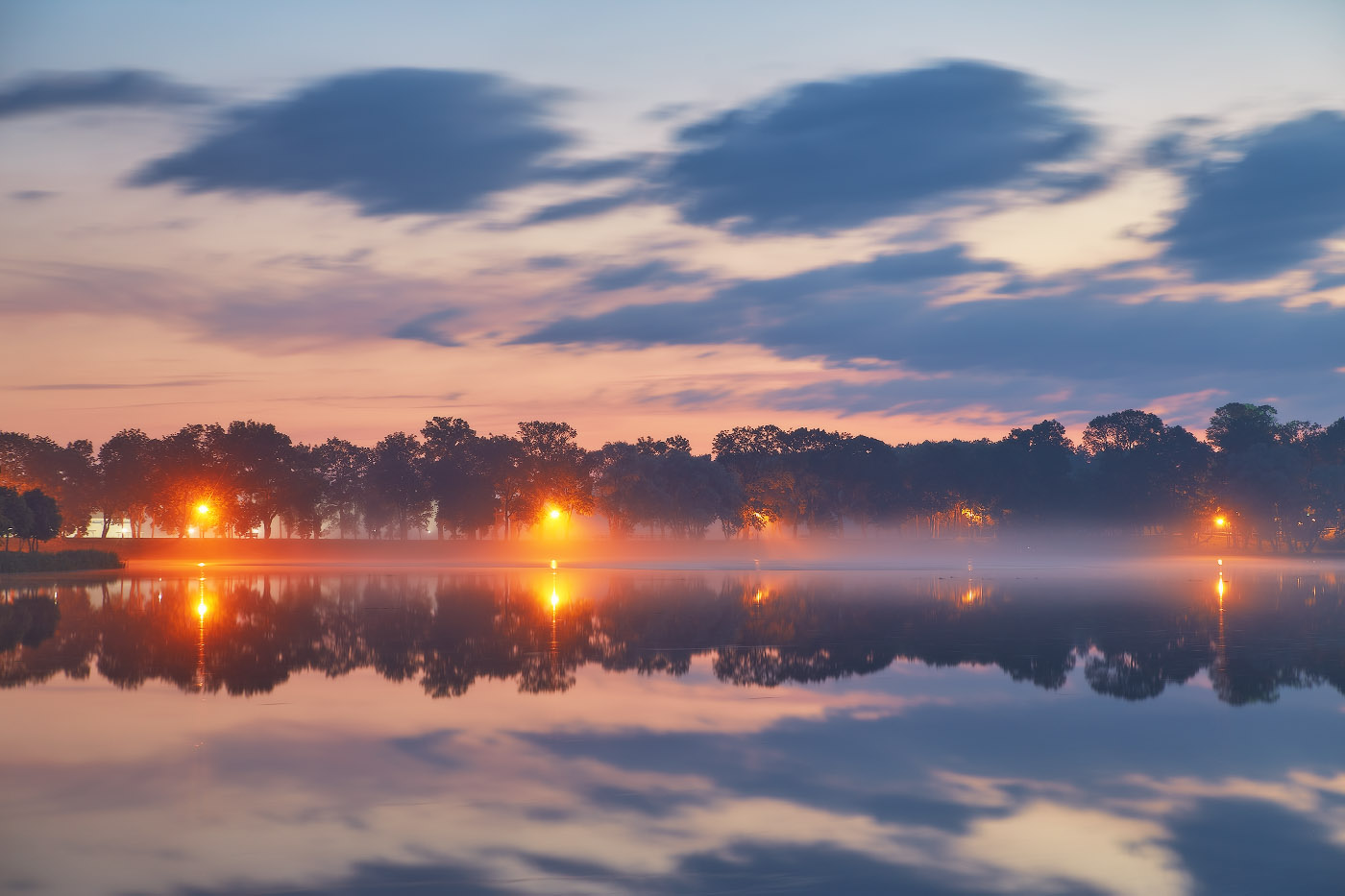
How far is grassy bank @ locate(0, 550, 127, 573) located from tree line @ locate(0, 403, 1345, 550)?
192ft

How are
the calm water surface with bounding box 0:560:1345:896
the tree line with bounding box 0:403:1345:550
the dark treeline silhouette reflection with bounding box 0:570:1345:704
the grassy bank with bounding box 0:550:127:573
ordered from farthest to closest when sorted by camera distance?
1. the tree line with bounding box 0:403:1345:550
2. the grassy bank with bounding box 0:550:127:573
3. the dark treeline silhouette reflection with bounding box 0:570:1345:704
4. the calm water surface with bounding box 0:560:1345:896

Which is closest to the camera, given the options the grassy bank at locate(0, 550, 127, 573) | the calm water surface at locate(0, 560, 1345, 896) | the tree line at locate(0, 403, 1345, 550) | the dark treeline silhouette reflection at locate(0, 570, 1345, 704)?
the calm water surface at locate(0, 560, 1345, 896)

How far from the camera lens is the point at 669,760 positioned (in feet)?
54.7

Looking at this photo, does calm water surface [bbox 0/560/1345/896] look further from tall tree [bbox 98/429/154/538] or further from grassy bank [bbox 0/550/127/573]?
tall tree [bbox 98/429/154/538]

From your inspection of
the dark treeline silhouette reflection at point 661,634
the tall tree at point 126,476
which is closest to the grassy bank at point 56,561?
the dark treeline silhouette reflection at point 661,634

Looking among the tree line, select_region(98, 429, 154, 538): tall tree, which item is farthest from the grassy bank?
select_region(98, 429, 154, 538): tall tree

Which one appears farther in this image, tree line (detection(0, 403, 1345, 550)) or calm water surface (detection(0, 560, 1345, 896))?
tree line (detection(0, 403, 1345, 550))

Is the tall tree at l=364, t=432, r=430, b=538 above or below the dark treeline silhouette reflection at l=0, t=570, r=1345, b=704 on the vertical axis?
above

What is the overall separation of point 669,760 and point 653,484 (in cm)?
13885

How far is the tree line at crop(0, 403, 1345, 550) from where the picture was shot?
15138 cm

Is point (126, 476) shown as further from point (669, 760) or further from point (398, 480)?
point (669, 760)

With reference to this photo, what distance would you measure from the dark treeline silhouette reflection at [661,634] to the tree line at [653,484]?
91.1 m

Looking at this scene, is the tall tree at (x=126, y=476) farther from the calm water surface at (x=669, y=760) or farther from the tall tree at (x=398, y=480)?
the calm water surface at (x=669, y=760)

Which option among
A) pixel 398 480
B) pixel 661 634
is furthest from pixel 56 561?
pixel 398 480
